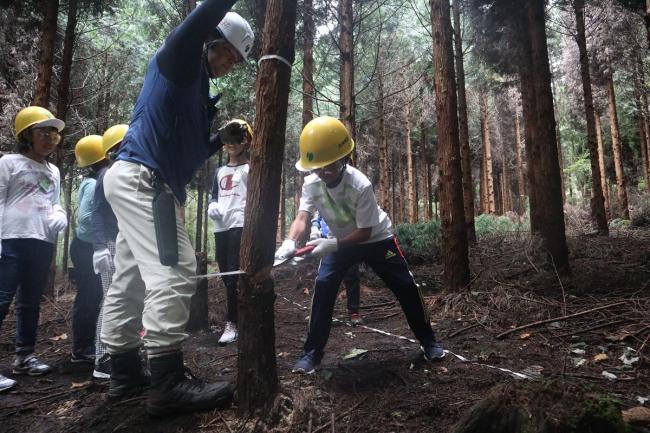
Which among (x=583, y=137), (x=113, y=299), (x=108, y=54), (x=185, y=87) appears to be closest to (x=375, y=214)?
(x=185, y=87)

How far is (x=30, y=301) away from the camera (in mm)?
3154

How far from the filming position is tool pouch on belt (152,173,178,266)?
2.05 meters

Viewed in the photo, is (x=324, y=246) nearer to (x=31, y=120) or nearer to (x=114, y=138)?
(x=114, y=138)

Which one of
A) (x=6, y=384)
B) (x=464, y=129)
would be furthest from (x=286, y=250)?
(x=464, y=129)

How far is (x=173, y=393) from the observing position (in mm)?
2037

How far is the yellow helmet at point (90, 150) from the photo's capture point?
330cm

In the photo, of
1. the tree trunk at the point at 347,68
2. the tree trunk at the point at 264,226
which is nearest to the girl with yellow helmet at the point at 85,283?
the tree trunk at the point at 264,226

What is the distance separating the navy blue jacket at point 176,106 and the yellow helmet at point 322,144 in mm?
778

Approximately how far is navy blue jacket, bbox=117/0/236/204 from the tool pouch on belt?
184 mm

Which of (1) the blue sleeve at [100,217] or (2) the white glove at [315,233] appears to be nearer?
(1) the blue sleeve at [100,217]

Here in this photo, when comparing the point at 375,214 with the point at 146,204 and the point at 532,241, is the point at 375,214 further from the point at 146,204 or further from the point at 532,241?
the point at 532,241

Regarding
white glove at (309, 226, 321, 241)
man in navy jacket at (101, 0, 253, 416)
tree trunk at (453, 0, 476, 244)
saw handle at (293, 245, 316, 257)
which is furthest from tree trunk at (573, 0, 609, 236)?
man in navy jacket at (101, 0, 253, 416)

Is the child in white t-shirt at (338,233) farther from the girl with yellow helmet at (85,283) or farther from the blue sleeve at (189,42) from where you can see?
the girl with yellow helmet at (85,283)

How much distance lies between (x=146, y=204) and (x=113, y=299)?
2.27ft
